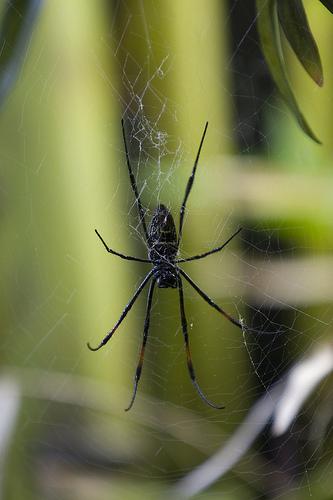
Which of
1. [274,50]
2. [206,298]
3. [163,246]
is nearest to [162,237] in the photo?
[163,246]

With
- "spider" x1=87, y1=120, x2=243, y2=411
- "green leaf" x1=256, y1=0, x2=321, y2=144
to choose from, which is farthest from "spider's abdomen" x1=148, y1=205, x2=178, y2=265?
"green leaf" x1=256, y1=0, x2=321, y2=144

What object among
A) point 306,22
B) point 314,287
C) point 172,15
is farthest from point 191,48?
point 314,287

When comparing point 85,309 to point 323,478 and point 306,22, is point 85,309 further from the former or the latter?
point 306,22

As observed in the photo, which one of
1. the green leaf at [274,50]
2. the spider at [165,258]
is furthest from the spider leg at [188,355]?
the green leaf at [274,50]

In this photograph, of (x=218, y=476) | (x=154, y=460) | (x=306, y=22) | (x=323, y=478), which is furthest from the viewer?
(x=154, y=460)

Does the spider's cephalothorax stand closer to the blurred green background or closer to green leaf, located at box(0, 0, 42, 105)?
the blurred green background

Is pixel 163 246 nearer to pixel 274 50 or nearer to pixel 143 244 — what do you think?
pixel 143 244

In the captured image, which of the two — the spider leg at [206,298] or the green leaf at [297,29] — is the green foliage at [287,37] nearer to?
the green leaf at [297,29]
